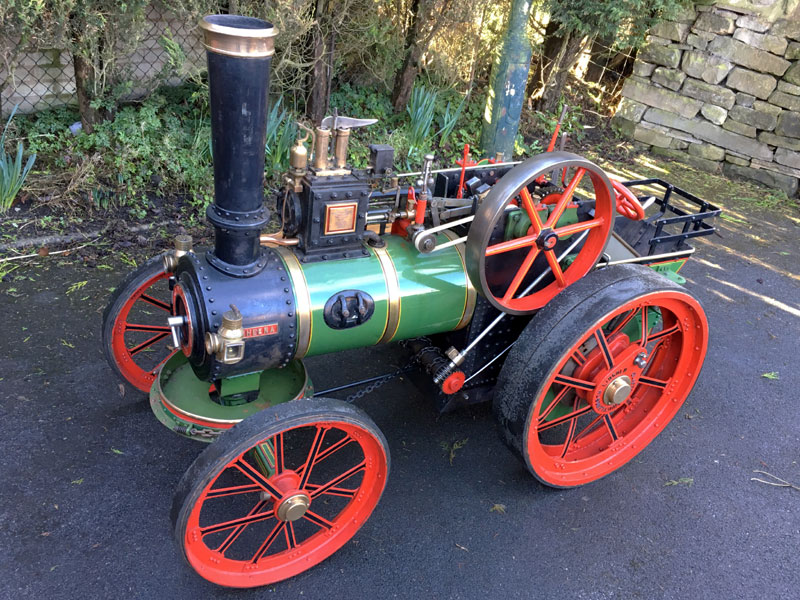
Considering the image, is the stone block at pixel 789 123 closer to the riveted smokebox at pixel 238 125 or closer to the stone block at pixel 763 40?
the stone block at pixel 763 40

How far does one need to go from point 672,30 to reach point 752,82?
0.96m

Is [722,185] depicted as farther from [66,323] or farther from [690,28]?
[66,323]

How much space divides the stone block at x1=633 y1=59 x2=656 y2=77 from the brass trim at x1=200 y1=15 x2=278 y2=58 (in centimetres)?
626

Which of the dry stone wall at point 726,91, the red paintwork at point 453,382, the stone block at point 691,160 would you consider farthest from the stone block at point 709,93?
the red paintwork at point 453,382

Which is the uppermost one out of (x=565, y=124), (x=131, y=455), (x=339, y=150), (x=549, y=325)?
(x=339, y=150)

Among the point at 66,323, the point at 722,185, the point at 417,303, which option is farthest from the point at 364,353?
the point at 722,185

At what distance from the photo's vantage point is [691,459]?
10.6 feet

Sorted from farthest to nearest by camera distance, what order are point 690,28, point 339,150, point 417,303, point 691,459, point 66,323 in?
1. point 690,28
2. point 66,323
3. point 691,459
4. point 417,303
5. point 339,150

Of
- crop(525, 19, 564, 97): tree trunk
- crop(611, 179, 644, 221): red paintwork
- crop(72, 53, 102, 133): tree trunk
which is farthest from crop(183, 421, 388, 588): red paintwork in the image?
crop(525, 19, 564, 97): tree trunk

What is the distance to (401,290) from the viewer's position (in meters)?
2.59

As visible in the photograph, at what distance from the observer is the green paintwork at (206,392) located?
101 inches

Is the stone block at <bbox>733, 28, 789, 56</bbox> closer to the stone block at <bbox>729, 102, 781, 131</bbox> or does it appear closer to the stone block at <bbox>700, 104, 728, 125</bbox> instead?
the stone block at <bbox>729, 102, 781, 131</bbox>

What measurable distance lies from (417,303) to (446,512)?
90cm

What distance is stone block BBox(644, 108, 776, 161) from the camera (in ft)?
22.4
